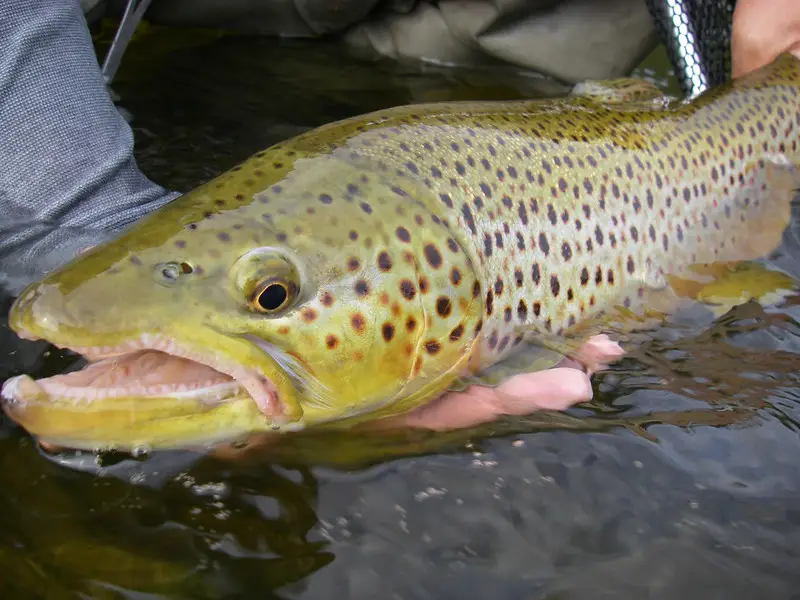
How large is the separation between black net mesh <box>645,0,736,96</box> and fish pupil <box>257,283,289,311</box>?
280cm

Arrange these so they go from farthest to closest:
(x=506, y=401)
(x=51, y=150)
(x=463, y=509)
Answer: (x=51, y=150) < (x=506, y=401) < (x=463, y=509)

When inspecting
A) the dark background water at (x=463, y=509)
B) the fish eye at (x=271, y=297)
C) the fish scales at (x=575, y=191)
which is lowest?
the dark background water at (x=463, y=509)

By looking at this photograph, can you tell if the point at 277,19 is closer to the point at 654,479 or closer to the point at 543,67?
the point at 543,67

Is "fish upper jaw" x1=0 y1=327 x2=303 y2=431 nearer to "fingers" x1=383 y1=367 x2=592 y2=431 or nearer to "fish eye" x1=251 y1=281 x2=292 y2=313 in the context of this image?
"fish eye" x1=251 y1=281 x2=292 y2=313

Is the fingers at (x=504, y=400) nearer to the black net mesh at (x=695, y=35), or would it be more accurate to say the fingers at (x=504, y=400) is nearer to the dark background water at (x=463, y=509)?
the dark background water at (x=463, y=509)

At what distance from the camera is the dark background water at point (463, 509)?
58.1 inches

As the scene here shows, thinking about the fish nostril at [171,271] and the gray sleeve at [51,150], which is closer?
the fish nostril at [171,271]

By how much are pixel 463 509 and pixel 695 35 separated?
3.00m

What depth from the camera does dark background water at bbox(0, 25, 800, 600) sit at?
1476 millimetres

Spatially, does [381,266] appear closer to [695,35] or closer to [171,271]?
[171,271]

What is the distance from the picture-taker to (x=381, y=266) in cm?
172

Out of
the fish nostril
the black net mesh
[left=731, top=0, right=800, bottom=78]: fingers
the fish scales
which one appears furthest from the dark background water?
the black net mesh

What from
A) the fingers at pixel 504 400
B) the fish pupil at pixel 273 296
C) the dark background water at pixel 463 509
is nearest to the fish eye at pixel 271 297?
the fish pupil at pixel 273 296

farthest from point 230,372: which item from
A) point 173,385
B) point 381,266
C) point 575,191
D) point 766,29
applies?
point 766,29
